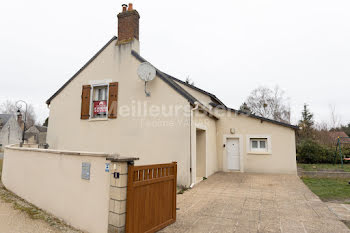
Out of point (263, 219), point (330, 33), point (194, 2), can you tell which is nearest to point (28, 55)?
point (194, 2)

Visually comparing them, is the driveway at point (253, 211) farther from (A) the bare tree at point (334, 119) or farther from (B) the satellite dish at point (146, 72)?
(A) the bare tree at point (334, 119)

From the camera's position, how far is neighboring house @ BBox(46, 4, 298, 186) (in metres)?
7.95

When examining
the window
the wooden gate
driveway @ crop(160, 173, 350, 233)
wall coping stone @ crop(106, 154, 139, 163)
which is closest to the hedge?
driveway @ crop(160, 173, 350, 233)

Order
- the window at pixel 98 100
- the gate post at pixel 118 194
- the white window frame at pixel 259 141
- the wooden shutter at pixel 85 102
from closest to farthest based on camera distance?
the gate post at pixel 118 194
the window at pixel 98 100
the wooden shutter at pixel 85 102
the white window frame at pixel 259 141

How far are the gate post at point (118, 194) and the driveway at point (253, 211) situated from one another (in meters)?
1.04

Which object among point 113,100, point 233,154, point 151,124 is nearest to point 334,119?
point 233,154

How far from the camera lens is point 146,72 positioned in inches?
322

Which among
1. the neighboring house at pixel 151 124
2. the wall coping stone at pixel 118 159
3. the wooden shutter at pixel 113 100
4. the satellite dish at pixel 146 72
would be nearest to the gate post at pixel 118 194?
the wall coping stone at pixel 118 159

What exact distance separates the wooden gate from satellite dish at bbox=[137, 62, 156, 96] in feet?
15.4

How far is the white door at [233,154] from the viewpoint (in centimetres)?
1159

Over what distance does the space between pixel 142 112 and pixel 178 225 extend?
5.34 metres

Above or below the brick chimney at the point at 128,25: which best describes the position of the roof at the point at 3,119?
below

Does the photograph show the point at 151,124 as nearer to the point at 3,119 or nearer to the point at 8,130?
the point at 8,130

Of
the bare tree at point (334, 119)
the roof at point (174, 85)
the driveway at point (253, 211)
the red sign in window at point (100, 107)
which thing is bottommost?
the driveway at point (253, 211)
